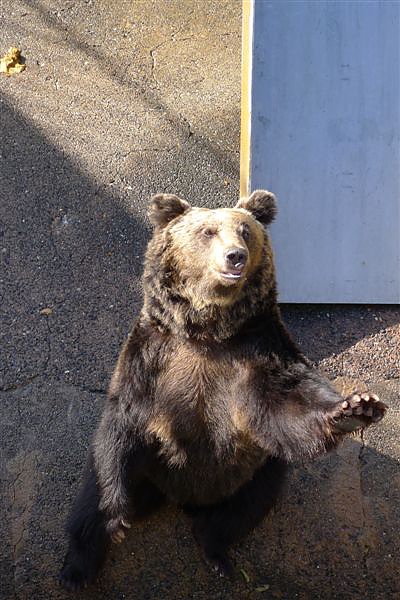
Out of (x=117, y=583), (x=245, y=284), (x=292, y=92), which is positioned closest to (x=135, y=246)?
(x=292, y=92)

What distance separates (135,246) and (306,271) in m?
1.28

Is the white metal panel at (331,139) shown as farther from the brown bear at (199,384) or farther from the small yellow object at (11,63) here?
the small yellow object at (11,63)

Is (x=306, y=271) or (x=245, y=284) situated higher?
(x=245, y=284)

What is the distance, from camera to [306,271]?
6090 millimetres

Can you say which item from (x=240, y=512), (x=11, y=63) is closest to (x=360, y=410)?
(x=240, y=512)

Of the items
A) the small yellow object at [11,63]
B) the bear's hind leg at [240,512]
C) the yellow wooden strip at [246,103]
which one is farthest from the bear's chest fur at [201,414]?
the small yellow object at [11,63]

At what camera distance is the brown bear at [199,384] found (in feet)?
14.4

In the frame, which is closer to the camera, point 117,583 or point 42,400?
point 117,583

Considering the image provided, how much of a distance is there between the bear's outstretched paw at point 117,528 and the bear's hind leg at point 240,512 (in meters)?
0.50

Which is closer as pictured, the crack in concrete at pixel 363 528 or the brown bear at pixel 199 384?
the brown bear at pixel 199 384

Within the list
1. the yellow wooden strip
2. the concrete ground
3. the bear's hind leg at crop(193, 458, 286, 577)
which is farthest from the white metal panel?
the bear's hind leg at crop(193, 458, 286, 577)

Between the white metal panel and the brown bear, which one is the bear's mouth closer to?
the brown bear

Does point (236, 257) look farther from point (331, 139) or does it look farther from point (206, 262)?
point (331, 139)

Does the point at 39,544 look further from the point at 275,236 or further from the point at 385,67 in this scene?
the point at 385,67
